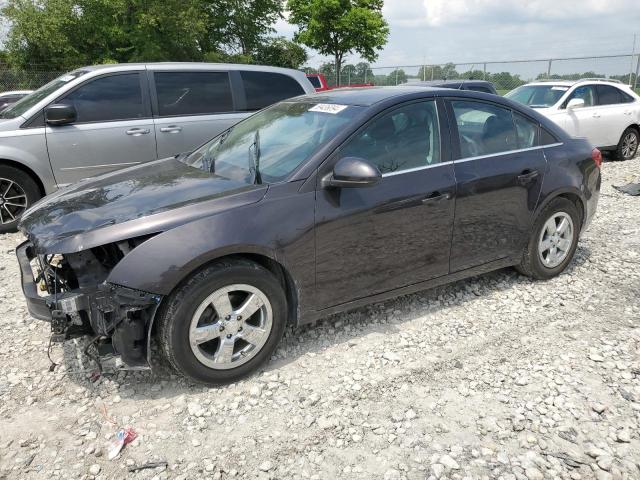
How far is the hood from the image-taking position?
2740 mm

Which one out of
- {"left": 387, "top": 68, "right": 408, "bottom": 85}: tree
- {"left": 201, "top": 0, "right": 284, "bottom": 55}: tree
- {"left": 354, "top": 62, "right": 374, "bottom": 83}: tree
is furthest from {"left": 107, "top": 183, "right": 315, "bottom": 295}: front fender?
Result: {"left": 201, "top": 0, "right": 284, "bottom": 55}: tree

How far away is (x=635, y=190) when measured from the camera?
7887mm

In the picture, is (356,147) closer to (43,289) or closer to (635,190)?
(43,289)

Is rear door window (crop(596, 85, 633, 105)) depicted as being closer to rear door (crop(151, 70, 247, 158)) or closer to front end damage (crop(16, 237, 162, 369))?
rear door (crop(151, 70, 247, 158))

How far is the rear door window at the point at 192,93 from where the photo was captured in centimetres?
644

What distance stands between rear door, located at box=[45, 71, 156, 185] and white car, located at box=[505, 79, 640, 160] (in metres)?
7.33

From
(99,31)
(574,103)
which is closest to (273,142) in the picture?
(574,103)

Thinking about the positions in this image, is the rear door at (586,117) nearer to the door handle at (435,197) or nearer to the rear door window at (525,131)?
the rear door window at (525,131)

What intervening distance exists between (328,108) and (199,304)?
1.73 meters

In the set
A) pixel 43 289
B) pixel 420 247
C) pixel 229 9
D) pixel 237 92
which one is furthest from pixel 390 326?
pixel 229 9

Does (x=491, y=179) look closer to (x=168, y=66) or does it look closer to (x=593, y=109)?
(x=168, y=66)

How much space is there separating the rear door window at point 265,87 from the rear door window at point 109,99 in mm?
1450

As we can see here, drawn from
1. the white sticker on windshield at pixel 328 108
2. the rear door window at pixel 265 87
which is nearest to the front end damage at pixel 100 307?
the white sticker on windshield at pixel 328 108

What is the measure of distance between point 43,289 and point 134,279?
837 mm
